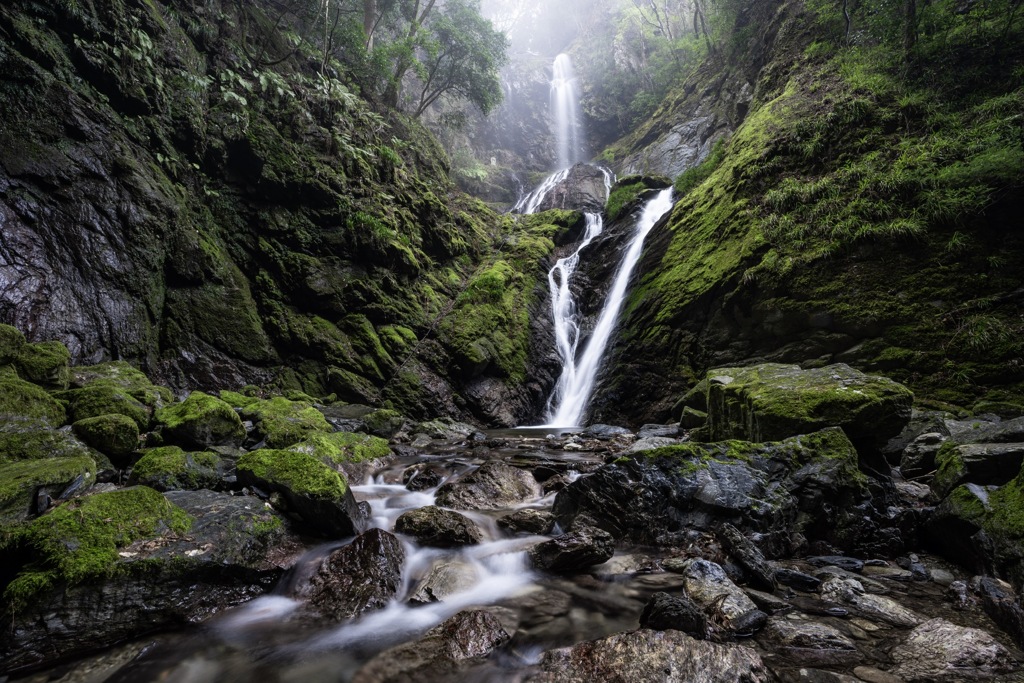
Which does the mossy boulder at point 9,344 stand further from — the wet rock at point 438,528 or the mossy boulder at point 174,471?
the wet rock at point 438,528

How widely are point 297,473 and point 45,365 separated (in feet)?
12.2

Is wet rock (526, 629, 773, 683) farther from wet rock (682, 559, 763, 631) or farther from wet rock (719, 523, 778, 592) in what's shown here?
wet rock (719, 523, 778, 592)

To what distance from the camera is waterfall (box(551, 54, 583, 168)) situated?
113 ft

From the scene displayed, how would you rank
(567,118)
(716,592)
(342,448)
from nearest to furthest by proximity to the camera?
(716,592), (342,448), (567,118)

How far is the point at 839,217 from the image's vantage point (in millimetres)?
8609

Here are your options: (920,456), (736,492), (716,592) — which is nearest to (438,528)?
(716,592)

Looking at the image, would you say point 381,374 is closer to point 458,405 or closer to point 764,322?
point 458,405

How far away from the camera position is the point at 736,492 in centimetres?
362

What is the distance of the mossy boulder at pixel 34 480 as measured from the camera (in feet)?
8.95

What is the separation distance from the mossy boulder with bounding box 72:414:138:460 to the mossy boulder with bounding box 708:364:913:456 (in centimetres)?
670

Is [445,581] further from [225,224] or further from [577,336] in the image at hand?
[577,336]

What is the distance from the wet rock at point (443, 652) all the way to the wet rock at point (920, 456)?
5.13m

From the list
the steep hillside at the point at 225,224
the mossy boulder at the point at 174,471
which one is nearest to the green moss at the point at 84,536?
the mossy boulder at the point at 174,471

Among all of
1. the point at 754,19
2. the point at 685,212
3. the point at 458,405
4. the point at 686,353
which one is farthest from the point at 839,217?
the point at 754,19
